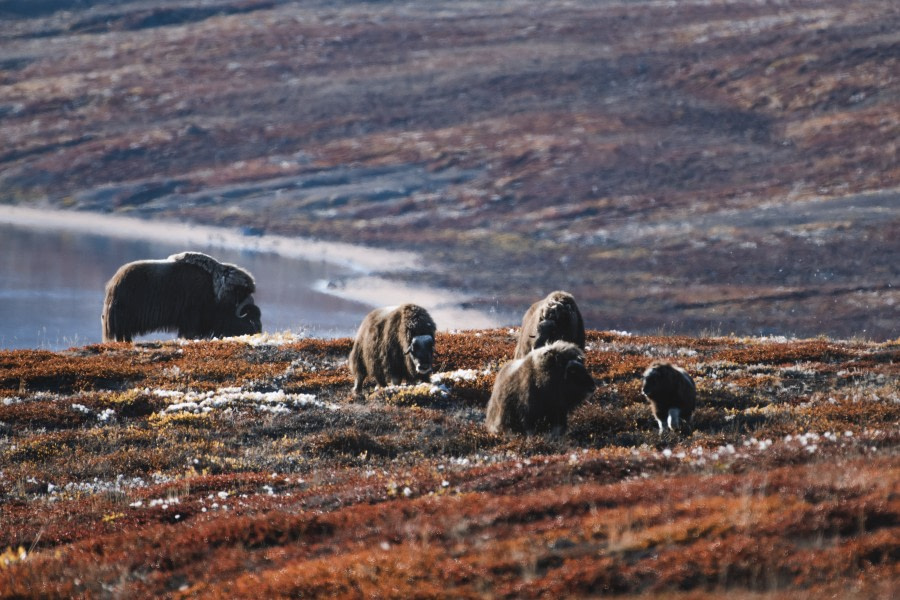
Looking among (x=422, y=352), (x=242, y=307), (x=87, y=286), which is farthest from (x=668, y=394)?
(x=87, y=286)

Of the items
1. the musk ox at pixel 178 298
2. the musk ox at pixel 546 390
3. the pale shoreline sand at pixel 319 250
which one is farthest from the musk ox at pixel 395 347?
the pale shoreline sand at pixel 319 250

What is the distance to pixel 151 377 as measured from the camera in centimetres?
2320

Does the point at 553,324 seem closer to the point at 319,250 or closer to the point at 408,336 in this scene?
the point at 408,336

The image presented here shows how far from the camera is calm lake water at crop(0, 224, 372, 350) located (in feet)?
184

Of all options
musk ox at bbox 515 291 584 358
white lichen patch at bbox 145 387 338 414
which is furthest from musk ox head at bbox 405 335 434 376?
musk ox at bbox 515 291 584 358

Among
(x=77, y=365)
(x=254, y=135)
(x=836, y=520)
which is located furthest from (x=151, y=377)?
(x=254, y=135)

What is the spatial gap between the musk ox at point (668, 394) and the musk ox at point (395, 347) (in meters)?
4.90

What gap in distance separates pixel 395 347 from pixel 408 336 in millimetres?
575

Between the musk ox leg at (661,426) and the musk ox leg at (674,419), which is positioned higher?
the musk ox leg at (674,419)

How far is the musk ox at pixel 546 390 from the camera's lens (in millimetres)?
16078

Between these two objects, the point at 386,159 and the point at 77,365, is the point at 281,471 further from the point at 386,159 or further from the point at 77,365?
the point at 386,159

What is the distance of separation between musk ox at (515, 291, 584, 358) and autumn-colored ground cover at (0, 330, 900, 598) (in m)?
1.12

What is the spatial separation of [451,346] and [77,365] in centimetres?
852

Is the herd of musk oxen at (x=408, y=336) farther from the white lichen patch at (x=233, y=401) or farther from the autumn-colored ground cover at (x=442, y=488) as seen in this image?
the white lichen patch at (x=233, y=401)
